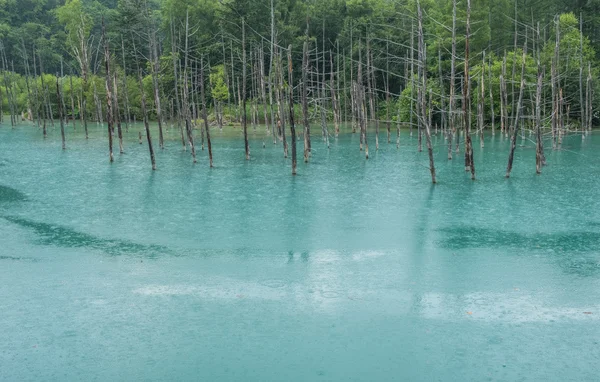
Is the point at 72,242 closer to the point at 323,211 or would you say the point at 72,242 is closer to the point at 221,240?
the point at 221,240

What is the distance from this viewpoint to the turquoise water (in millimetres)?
9758

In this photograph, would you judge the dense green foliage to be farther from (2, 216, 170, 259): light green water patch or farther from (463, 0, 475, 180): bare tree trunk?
(2, 216, 170, 259): light green water patch

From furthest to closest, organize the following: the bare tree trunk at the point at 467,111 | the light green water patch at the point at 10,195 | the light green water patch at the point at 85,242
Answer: the bare tree trunk at the point at 467,111 < the light green water patch at the point at 10,195 < the light green water patch at the point at 85,242

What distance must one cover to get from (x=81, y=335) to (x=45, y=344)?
0.58m

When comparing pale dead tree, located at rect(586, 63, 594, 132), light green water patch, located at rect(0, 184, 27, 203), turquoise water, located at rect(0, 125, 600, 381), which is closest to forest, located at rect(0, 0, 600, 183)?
pale dead tree, located at rect(586, 63, 594, 132)

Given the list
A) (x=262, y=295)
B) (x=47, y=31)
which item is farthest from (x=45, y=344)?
(x=47, y=31)

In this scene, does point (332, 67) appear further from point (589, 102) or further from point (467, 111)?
point (467, 111)

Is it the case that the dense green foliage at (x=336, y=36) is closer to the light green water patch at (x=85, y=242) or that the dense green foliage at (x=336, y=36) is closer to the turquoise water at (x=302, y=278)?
the turquoise water at (x=302, y=278)

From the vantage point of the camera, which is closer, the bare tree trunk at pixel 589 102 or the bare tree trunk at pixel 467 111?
the bare tree trunk at pixel 467 111

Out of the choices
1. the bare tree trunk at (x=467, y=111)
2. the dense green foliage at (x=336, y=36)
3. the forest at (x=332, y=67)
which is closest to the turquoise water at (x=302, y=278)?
the bare tree trunk at (x=467, y=111)

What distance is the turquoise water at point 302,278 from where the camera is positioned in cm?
976

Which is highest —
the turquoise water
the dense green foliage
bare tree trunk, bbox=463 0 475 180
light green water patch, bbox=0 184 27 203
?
the dense green foliage

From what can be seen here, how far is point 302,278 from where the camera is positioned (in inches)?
549

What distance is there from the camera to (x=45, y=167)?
32.5 m
